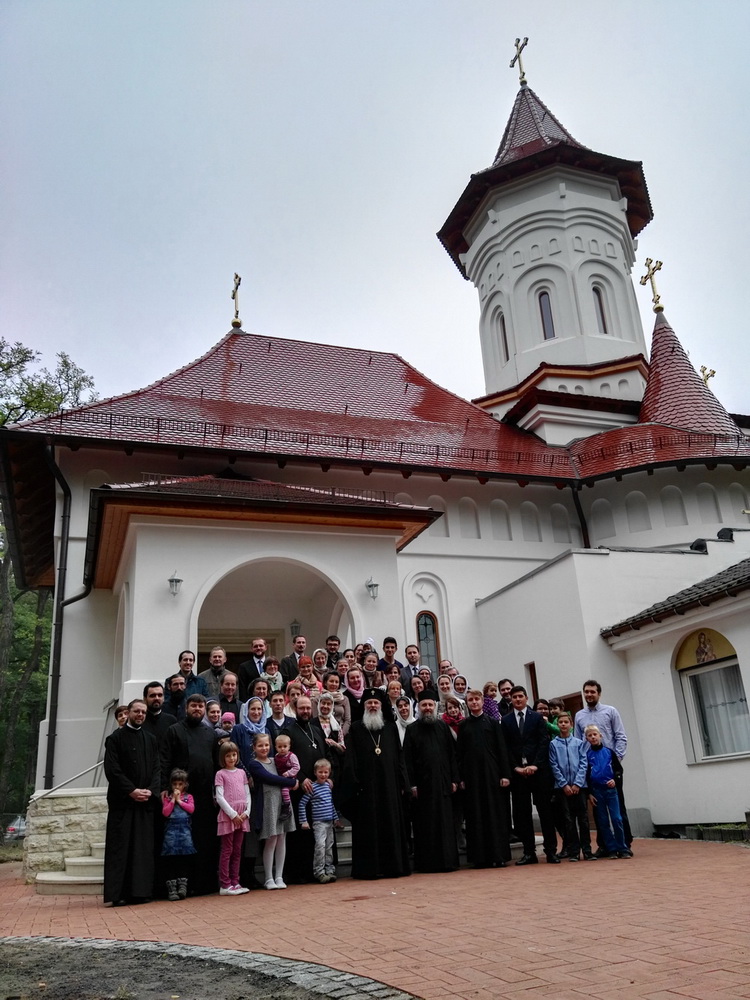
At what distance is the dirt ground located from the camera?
12.3 feet

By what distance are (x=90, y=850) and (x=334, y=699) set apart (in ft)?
11.5

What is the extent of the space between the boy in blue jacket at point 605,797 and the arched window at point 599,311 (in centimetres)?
1866

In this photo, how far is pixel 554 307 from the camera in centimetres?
2573

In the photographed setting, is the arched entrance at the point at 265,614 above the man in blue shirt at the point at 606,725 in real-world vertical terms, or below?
above

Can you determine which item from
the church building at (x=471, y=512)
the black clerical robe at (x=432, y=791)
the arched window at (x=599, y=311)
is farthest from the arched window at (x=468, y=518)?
the arched window at (x=599, y=311)

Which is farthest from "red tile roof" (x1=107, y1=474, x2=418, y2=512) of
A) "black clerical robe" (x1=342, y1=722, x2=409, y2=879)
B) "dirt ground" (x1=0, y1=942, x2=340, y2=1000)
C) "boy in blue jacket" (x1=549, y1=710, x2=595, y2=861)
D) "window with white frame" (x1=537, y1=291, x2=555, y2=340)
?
"window with white frame" (x1=537, y1=291, x2=555, y2=340)

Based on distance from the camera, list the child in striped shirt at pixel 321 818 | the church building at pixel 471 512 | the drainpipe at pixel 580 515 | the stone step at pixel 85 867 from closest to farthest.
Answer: the child in striped shirt at pixel 321 818 < the stone step at pixel 85 867 < the church building at pixel 471 512 < the drainpipe at pixel 580 515

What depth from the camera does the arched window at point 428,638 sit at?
17.4 m

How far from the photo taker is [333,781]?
341 inches

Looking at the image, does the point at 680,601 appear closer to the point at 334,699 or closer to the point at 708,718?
the point at 708,718

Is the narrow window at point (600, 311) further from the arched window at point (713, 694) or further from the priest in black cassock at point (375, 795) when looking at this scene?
the priest in black cassock at point (375, 795)

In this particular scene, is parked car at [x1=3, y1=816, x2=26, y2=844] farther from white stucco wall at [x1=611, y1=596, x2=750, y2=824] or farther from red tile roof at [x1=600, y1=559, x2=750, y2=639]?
red tile roof at [x1=600, y1=559, x2=750, y2=639]

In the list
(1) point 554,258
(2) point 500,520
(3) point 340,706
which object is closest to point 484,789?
(3) point 340,706

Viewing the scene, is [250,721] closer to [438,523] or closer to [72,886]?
[72,886]
